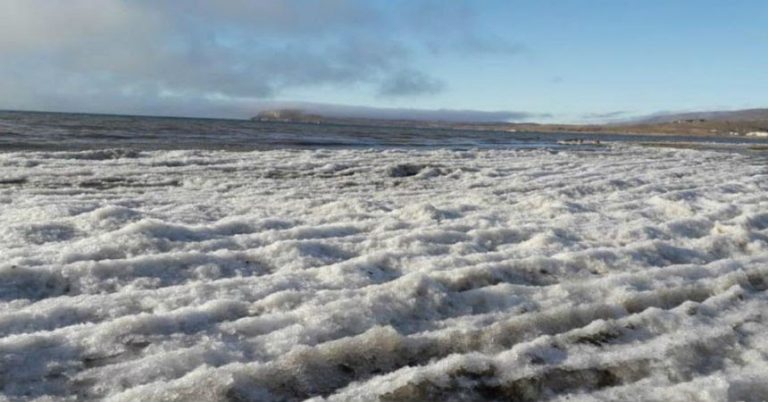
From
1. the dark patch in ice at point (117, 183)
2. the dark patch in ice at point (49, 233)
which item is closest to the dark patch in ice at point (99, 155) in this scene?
the dark patch in ice at point (117, 183)

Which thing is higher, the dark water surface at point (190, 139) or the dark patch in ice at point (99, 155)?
the dark patch in ice at point (99, 155)

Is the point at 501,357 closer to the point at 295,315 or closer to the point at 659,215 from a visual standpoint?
the point at 295,315

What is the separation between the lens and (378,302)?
4.58 meters

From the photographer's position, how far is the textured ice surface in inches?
138

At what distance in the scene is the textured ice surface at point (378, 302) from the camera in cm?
351

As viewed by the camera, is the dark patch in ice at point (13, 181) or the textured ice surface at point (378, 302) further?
the dark patch in ice at point (13, 181)

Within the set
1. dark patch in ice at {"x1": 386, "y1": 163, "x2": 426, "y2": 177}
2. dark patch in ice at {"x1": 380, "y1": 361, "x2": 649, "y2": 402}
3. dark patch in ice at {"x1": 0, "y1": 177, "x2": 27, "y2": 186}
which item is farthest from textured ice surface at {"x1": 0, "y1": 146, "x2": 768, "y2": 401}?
dark patch in ice at {"x1": 386, "y1": 163, "x2": 426, "y2": 177}

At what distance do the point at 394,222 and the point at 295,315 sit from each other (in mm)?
3225

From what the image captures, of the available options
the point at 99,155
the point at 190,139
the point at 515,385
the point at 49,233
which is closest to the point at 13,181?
the point at 99,155

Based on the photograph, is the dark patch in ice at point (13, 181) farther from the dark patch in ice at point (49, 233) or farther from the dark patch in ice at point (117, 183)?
the dark patch in ice at point (49, 233)

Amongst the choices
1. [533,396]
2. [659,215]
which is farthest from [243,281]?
[659,215]

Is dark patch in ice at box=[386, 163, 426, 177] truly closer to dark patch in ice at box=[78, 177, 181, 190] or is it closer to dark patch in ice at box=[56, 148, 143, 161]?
dark patch in ice at box=[78, 177, 181, 190]

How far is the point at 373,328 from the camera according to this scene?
410cm

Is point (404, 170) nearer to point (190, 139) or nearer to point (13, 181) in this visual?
point (13, 181)
